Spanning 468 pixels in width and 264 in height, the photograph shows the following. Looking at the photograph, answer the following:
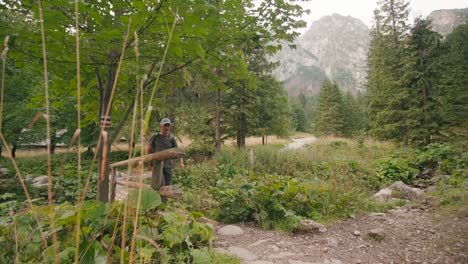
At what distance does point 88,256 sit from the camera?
1.76 meters

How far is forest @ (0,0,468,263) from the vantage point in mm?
1914

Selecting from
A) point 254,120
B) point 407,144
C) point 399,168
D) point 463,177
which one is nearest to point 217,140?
point 254,120

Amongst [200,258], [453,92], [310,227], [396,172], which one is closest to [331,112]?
[453,92]

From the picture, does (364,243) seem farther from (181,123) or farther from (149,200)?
(181,123)

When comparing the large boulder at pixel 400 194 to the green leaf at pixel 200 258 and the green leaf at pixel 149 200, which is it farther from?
the green leaf at pixel 149 200

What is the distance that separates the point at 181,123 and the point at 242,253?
1104cm

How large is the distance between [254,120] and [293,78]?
191 m

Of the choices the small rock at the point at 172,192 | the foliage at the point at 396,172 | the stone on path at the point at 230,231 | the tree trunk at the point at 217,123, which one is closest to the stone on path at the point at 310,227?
the stone on path at the point at 230,231

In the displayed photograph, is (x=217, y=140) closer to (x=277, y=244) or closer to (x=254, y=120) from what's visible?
(x=254, y=120)

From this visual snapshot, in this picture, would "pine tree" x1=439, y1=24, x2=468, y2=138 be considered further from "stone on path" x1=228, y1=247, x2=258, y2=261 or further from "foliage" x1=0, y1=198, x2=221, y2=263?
"foliage" x1=0, y1=198, x2=221, y2=263

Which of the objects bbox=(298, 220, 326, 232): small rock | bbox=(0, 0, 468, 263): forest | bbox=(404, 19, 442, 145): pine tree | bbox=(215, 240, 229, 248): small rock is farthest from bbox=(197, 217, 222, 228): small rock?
bbox=(404, 19, 442, 145): pine tree

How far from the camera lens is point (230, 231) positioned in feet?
14.0

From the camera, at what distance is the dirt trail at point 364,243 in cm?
319

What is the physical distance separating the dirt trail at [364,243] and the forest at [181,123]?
391 millimetres
